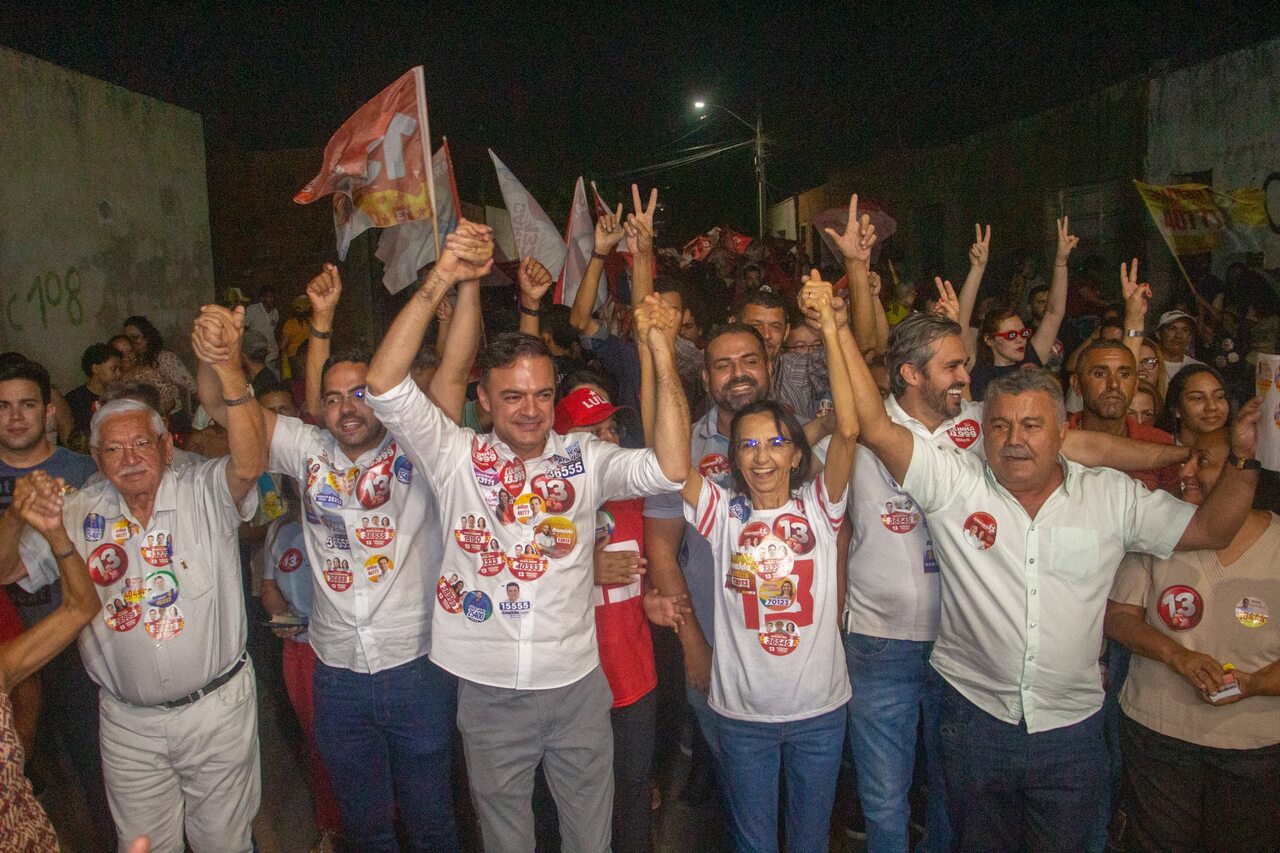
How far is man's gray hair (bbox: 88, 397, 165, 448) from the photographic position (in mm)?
3461

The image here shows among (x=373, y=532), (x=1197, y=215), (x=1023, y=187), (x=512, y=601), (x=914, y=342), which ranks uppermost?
(x=1023, y=187)

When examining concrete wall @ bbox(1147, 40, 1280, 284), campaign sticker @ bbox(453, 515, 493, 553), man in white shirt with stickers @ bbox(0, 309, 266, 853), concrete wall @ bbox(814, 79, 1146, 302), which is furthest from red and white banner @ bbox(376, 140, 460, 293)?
concrete wall @ bbox(814, 79, 1146, 302)

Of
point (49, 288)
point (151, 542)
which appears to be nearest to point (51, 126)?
point (49, 288)

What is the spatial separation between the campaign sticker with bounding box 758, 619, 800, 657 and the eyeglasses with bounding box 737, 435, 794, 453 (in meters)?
0.61

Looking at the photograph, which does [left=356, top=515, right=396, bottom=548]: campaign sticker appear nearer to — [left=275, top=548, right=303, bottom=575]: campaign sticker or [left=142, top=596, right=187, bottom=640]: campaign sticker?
[left=142, top=596, right=187, bottom=640]: campaign sticker

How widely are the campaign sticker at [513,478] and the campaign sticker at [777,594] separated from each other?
91 cm

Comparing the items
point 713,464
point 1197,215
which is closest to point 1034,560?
point 713,464

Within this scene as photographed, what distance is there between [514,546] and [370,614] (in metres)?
0.71

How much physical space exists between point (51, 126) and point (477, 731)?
27.7 feet

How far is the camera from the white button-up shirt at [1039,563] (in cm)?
320

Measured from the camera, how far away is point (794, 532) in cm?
338

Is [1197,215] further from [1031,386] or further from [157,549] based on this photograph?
[157,549]

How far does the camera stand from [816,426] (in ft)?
12.9

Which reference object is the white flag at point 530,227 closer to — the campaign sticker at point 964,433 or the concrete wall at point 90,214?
the campaign sticker at point 964,433
